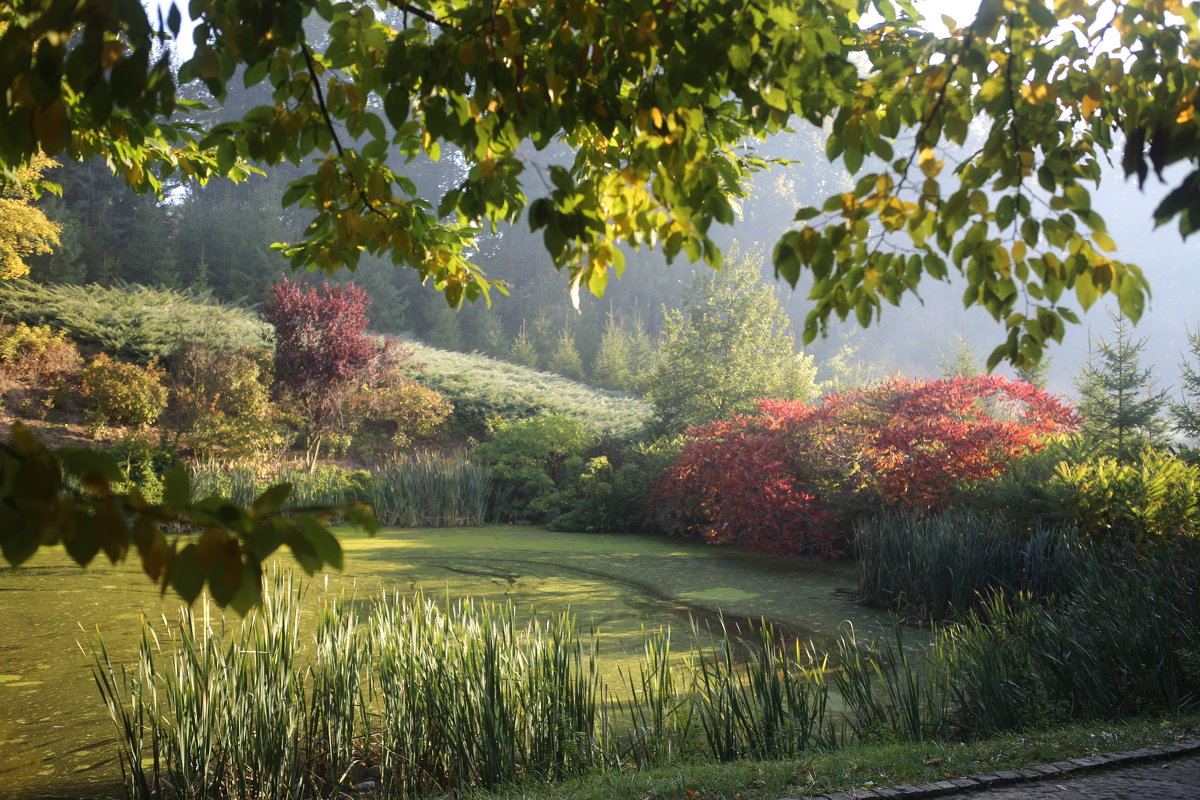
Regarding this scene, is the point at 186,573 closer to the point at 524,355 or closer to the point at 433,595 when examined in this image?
the point at 433,595

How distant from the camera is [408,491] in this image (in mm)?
11656

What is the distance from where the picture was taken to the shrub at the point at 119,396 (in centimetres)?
1376

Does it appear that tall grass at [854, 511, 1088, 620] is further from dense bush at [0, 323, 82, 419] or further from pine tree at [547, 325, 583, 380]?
pine tree at [547, 325, 583, 380]

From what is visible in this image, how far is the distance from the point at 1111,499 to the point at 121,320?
54.1 feet

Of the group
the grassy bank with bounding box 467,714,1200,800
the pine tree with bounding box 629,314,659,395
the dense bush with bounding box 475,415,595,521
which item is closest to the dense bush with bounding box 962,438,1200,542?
the grassy bank with bounding box 467,714,1200,800

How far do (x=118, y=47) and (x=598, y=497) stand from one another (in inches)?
399

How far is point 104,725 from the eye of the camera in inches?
143

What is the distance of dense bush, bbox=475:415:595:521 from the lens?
12688 mm

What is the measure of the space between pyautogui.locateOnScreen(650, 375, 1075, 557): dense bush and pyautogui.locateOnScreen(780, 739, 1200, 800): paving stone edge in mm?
4818

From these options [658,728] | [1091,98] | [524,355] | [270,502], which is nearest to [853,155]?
[1091,98]

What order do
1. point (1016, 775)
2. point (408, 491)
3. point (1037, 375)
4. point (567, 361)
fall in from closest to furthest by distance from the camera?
point (1016, 775)
point (408, 491)
point (1037, 375)
point (567, 361)

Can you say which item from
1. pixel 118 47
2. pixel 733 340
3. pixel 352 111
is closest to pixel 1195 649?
pixel 352 111

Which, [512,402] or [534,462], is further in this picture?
[512,402]

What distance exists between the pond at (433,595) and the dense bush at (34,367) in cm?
740
